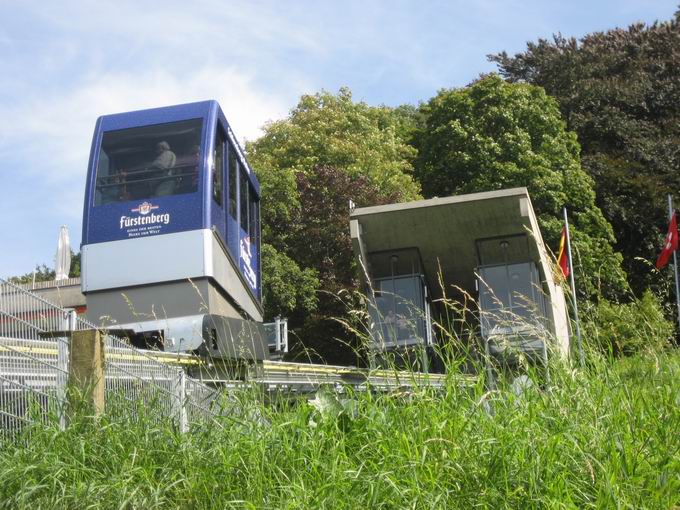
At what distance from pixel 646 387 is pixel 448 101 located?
3589 cm

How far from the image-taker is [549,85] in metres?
41.9

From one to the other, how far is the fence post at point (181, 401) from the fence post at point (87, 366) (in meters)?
0.43

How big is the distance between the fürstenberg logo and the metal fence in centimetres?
603

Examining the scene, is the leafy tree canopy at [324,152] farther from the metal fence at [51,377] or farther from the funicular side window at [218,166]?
the metal fence at [51,377]

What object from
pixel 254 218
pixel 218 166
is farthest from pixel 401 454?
pixel 254 218

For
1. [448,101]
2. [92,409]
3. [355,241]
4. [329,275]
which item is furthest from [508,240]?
[448,101]

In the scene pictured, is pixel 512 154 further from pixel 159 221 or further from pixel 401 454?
pixel 401 454

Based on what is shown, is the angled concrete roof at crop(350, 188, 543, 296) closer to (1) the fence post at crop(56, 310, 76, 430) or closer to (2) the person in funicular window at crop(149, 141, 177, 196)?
(2) the person in funicular window at crop(149, 141, 177, 196)

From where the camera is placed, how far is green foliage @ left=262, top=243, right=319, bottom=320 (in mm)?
32219

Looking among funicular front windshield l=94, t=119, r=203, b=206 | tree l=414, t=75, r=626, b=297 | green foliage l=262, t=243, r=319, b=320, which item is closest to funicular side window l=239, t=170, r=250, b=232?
funicular front windshield l=94, t=119, r=203, b=206

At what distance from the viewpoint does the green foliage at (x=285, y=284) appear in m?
32.2

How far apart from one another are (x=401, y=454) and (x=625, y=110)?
37.0m

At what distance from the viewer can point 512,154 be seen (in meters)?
38.5

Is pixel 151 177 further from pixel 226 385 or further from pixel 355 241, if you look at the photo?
pixel 226 385
